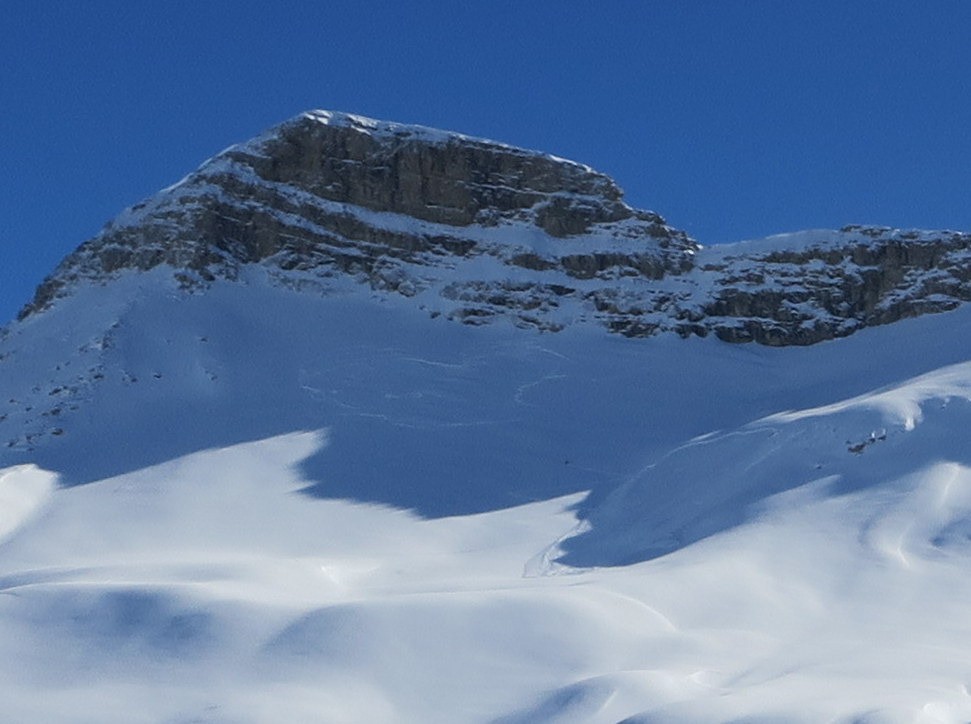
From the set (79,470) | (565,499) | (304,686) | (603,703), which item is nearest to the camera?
(603,703)

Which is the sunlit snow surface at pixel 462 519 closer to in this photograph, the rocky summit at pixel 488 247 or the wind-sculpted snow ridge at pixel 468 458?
the wind-sculpted snow ridge at pixel 468 458

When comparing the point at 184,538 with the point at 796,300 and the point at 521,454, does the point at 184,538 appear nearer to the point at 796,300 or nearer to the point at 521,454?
the point at 521,454

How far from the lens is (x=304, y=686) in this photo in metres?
21.3

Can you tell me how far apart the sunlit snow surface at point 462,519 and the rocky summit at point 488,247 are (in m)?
1.64

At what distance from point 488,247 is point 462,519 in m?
28.2

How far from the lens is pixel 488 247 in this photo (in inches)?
2579

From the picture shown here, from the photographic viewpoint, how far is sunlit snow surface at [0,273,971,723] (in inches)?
848

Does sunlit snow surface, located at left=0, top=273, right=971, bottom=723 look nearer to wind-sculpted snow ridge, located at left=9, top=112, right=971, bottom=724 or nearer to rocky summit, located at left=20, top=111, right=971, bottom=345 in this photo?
wind-sculpted snow ridge, located at left=9, top=112, right=971, bottom=724

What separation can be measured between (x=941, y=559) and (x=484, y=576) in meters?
9.29

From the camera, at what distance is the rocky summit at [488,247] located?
61.4 m

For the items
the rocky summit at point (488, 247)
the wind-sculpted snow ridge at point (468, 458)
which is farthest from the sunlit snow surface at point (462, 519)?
the rocky summit at point (488, 247)

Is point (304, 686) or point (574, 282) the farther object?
point (574, 282)

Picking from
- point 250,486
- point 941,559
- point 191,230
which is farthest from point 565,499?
point 191,230

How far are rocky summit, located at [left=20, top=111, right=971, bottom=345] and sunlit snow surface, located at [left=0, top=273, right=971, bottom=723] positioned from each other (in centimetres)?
164
